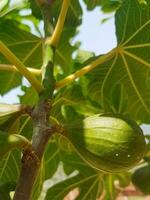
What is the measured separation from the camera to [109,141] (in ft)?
3.46

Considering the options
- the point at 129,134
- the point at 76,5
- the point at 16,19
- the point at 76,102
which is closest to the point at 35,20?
the point at 16,19

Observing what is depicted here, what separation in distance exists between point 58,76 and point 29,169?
81 centimetres

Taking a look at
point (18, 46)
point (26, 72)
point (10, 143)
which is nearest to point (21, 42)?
point (18, 46)

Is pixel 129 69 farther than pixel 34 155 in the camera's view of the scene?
Yes

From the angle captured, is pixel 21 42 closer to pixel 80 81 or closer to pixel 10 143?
pixel 80 81

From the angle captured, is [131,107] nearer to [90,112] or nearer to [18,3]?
[90,112]

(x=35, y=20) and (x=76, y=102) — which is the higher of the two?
(x=35, y=20)

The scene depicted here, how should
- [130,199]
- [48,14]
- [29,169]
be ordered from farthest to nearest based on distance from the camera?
[130,199] < [48,14] < [29,169]

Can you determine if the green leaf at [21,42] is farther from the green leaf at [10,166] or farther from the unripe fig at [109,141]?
the unripe fig at [109,141]

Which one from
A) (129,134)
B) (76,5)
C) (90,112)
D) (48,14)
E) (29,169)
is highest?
(76,5)

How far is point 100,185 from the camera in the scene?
185cm

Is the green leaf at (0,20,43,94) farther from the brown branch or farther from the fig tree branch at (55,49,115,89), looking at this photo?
the brown branch

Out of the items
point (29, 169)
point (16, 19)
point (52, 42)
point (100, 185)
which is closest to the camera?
point (29, 169)

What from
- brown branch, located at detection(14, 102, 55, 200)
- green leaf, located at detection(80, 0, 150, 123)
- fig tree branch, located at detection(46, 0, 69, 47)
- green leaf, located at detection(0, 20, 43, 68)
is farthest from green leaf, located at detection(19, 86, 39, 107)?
brown branch, located at detection(14, 102, 55, 200)
